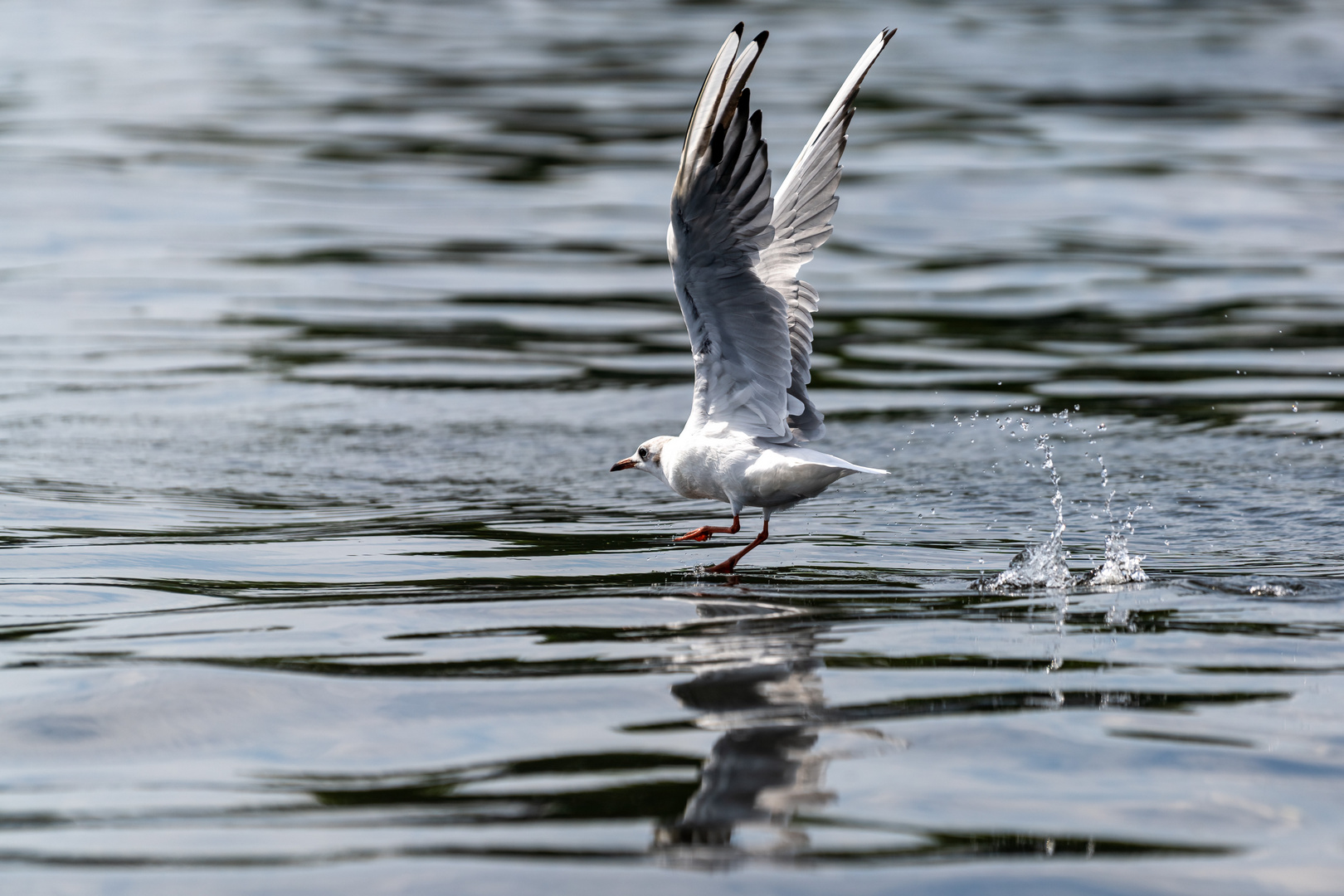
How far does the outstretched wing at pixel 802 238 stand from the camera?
816 cm

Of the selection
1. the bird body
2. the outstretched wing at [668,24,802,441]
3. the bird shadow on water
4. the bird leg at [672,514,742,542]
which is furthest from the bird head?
the bird shadow on water

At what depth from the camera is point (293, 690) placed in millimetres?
5695

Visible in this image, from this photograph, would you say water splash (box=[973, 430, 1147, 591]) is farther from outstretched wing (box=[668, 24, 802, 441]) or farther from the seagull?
outstretched wing (box=[668, 24, 802, 441])

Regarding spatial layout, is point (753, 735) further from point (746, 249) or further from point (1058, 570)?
point (746, 249)

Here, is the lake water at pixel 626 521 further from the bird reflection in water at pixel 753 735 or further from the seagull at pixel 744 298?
the seagull at pixel 744 298

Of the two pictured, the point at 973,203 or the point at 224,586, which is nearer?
the point at 224,586

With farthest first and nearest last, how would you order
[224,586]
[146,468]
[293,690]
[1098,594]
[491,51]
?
[491,51]
[146,468]
[224,586]
[1098,594]
[293,690]

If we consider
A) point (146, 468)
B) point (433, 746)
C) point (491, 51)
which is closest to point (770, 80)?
point (491, 51)

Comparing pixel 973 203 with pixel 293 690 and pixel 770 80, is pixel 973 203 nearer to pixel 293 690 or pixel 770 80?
pixel 770 80

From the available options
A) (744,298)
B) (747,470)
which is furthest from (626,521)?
(744,298)

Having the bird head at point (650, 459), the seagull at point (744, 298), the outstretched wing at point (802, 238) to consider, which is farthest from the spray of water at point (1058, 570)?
the bird head at point (650, 459)

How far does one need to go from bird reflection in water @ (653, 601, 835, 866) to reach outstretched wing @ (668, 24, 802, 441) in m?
1.54

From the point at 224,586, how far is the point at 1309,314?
10.7 meters

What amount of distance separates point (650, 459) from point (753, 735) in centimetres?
366
